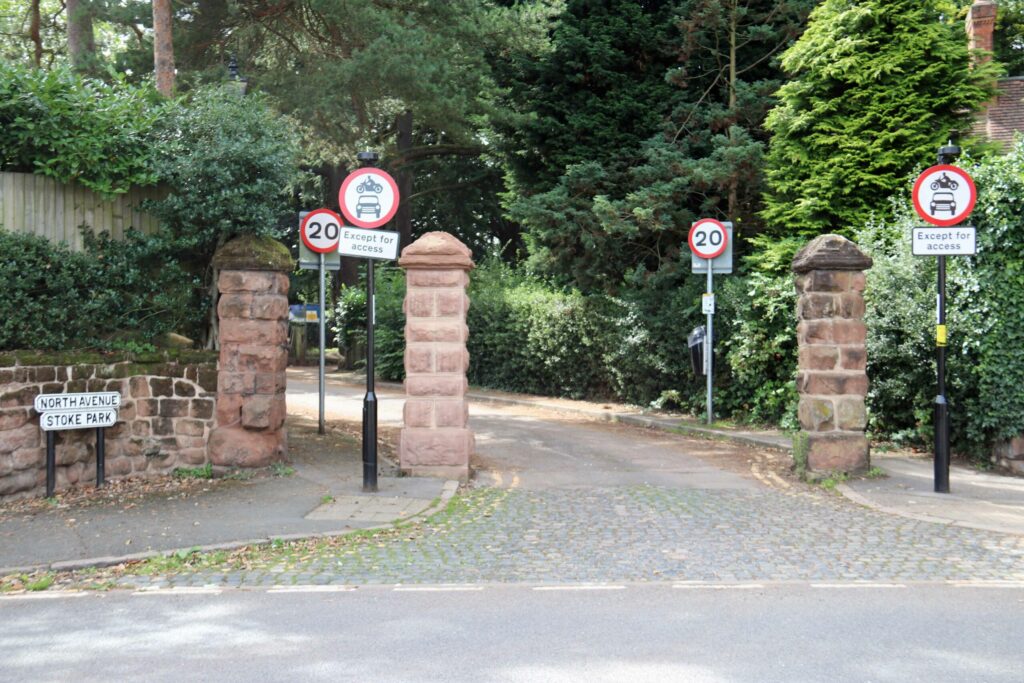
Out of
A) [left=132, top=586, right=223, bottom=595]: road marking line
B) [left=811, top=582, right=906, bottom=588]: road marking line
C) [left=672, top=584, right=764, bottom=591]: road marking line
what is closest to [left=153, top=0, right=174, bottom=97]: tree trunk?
[left=132, top=586, right=223, bottom=595]: road marking line

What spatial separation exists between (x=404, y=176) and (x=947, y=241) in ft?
86.7

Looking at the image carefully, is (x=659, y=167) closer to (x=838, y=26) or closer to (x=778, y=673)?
(x=838, y=26)

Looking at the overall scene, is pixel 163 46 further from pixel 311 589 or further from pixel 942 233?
pixel 942 233

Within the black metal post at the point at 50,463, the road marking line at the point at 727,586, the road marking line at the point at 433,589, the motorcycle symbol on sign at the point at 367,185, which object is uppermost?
the motorcycle symbol on sign at the point at 367,185

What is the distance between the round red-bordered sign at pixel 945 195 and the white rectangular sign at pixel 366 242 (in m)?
5.71

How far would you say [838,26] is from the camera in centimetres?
1520

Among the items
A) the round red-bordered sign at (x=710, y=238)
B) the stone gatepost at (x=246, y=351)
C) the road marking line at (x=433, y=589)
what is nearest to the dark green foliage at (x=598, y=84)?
the round red-bordered sign at (x=710, y=238)

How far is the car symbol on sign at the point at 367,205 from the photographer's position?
1013cm

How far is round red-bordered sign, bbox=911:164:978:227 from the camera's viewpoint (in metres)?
10.1

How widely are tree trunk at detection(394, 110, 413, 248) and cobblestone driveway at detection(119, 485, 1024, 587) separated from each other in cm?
2236

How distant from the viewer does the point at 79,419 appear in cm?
980

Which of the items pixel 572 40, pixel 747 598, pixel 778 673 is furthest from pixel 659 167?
pixel 778 673

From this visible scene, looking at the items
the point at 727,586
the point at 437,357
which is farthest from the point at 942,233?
the point at 437,357

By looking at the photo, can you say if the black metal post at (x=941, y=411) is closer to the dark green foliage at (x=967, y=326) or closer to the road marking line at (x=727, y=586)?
the dark green foliage at (x=967, y=326)
